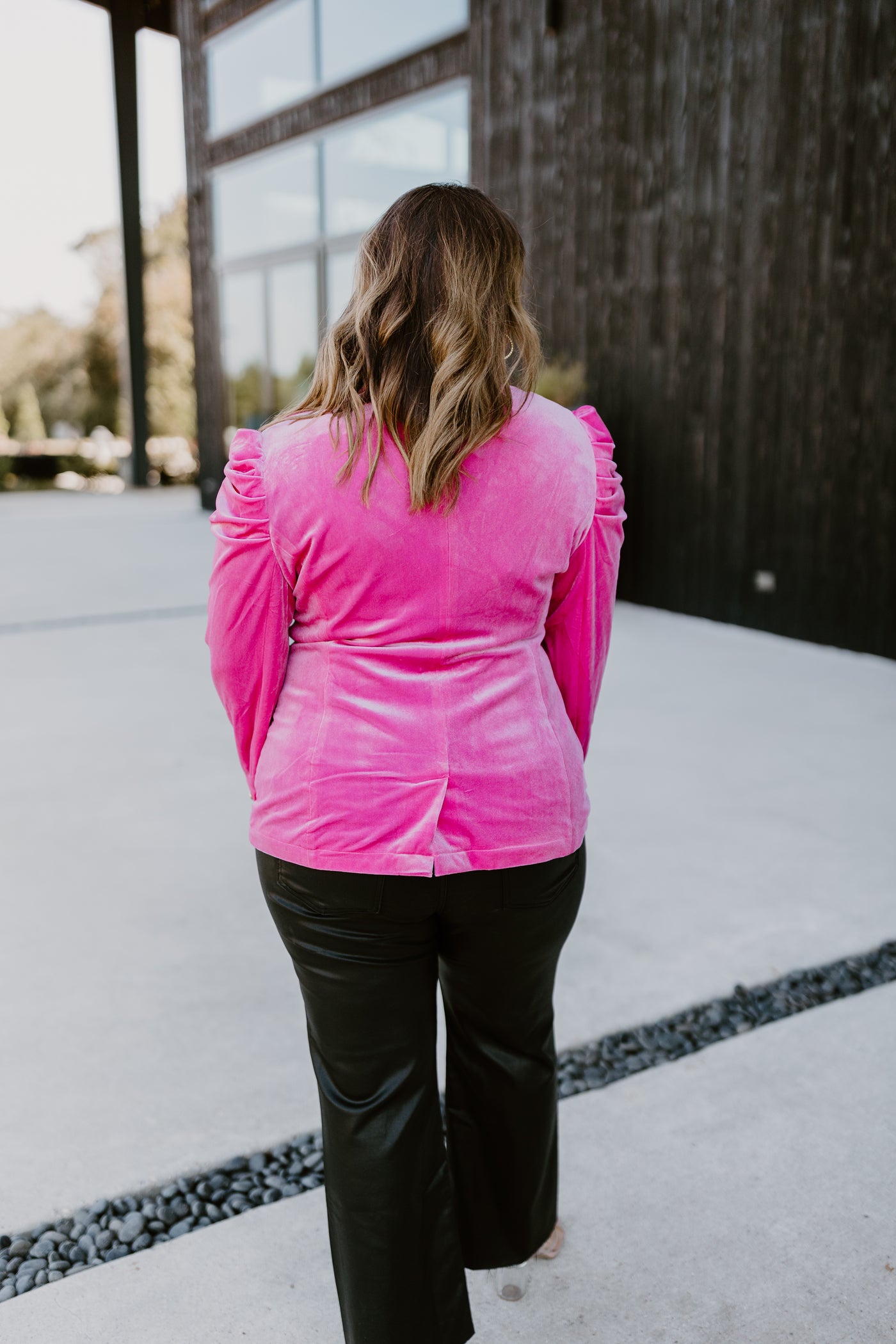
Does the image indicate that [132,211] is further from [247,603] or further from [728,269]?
[247,603]

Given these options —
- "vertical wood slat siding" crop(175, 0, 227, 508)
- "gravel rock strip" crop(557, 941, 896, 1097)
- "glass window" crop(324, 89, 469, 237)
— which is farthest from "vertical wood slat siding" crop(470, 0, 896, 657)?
"vertical wood slat siding" crop(175, 0, 227, 508)

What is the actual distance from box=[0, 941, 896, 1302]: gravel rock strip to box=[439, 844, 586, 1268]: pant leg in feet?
1.49

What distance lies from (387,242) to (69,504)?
15.3 m

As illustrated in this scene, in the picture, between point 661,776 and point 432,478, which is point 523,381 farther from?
point 661,776

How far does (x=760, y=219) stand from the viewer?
6121 millimetres

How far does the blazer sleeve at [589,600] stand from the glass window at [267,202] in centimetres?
1029

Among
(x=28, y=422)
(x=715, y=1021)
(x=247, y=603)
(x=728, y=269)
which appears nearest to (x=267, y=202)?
(x=728, y=269)

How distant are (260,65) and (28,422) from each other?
1383 cm

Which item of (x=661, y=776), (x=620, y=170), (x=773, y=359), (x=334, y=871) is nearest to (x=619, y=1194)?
(x=334, y=871)

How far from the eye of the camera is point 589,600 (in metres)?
1.40

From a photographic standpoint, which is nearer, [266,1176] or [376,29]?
[266,1176]

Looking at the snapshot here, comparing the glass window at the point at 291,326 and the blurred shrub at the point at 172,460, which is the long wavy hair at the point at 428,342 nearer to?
the glass window at the point at 291,326

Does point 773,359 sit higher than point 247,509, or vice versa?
point 773,359

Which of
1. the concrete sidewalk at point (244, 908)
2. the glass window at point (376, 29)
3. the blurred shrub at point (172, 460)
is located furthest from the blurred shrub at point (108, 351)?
the concrete sidewalk at point (244, 908)
